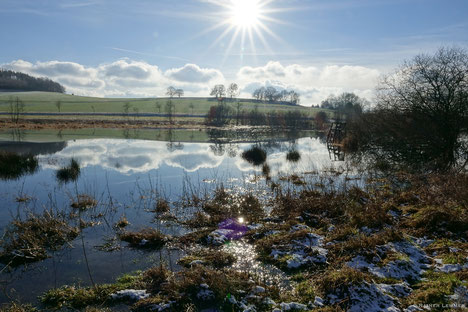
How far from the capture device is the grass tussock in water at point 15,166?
17.9 meters

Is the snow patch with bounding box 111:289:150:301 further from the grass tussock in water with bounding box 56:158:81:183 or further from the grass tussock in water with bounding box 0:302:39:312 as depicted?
the grass tussock in water with bounding box 56:158:81:183

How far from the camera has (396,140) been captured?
22.4 m

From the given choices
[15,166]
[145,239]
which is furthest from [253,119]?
[145,239]

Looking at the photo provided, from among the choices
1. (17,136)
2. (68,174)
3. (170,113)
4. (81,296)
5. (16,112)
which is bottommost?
(81,296)

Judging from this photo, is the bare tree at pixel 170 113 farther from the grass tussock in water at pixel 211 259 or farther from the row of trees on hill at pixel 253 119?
the grass tussock in water at pixel 211 259

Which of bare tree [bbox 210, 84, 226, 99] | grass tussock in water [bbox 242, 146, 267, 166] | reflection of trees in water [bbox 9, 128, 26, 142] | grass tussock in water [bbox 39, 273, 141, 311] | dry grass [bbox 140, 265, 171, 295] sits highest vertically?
bare tree [bbox 210, 84, 226, 99]

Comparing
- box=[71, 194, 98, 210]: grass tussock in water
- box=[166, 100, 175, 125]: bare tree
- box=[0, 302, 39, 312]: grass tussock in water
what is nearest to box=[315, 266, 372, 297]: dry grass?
box=[0, 302, 39, 312]: grass tussock in water

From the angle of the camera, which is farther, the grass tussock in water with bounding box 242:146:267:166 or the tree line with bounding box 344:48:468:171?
the grass tussock in water with bounding box 242:146:267:166

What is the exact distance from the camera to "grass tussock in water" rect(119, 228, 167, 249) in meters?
8.71

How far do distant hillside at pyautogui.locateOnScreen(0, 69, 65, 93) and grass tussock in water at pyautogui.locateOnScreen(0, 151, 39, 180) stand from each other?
157011mm

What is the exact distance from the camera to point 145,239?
8867 mm

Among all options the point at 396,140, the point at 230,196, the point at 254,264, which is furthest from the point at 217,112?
the point at 254,264

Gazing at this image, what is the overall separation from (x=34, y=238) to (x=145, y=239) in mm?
3115

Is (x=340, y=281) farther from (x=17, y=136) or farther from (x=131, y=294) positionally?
(x=17, y=136)
